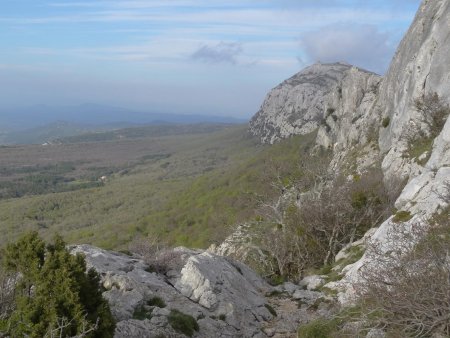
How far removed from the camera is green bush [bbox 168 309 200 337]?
49.8 ft

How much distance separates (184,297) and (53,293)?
7.04m

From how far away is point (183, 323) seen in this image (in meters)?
15.4

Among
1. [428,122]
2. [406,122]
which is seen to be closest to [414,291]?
[428,122]

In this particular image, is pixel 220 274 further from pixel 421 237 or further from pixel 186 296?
pixel 421 237

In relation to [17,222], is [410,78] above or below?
above

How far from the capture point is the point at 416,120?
114ft

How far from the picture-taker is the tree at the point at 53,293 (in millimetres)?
11461

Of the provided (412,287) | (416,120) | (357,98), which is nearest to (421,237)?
(412,287)

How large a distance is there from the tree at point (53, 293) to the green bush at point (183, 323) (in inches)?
122

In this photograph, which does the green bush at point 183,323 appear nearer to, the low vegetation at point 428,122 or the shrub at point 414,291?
the shrub at point 414,291

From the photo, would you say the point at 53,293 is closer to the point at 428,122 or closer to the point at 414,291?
the point at 414,291

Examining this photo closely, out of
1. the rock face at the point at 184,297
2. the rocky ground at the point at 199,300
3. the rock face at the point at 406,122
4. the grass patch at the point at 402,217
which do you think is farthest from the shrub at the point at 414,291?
the grass patch at the point at 402,217

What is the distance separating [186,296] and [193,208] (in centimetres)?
9018

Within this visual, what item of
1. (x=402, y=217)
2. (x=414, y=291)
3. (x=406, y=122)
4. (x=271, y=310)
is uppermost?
(x=406, y=122)
